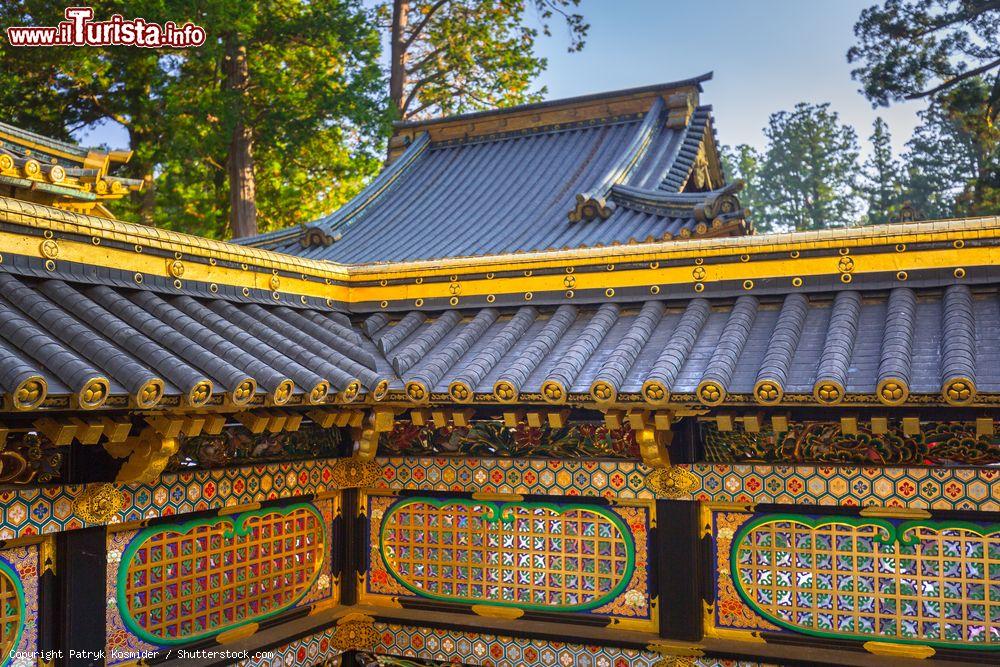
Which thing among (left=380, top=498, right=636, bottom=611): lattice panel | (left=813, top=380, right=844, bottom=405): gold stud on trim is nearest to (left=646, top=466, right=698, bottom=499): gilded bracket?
(left=380, top=498, right=636, bottom=611): lattice panel

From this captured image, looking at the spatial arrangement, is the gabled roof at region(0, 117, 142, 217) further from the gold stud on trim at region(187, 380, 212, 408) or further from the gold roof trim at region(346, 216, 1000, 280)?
the gold stud on trim at region(187, 380, 212, 408)

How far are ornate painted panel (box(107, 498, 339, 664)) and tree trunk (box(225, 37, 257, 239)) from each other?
43.9 feet

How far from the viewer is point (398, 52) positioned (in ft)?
76.5

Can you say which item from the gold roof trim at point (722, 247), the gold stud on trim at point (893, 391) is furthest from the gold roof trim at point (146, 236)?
the gold stud on trim at point (893, 391)

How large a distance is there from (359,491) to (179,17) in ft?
46.5

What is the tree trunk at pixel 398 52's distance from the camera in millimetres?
23141

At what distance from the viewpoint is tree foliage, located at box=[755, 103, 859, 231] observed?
40.5 m

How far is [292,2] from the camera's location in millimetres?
20719

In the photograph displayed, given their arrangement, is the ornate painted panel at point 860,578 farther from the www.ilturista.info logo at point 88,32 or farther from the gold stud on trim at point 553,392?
the www.ilturista.info logo at point 88,32

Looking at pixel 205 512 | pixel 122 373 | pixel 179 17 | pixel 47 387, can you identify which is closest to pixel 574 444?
pixel 205 512

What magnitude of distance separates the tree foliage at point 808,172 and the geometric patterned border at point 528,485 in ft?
118

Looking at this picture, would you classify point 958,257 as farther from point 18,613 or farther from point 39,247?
point 18,613

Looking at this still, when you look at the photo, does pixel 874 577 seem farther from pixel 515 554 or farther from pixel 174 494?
pixel 174 494

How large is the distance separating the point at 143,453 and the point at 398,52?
19.9 metres
